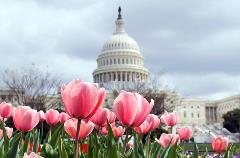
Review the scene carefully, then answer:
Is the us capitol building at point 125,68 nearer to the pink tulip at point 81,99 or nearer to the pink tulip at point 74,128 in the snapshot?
the pink tulip at point 74,128

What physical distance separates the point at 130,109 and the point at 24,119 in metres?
0.68

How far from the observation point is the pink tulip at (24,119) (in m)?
2.18

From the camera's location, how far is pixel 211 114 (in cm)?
11262

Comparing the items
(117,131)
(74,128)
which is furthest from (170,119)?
(74,128)

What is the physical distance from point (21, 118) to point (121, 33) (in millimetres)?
97155

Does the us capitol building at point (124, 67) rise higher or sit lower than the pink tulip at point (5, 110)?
higher

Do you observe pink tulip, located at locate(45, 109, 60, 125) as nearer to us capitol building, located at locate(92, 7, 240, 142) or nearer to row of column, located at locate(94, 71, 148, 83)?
us capitol building, located at locate(92, 7, 240, 142)

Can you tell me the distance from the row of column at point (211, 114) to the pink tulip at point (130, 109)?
111m

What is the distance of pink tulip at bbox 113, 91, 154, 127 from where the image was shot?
1.81 metres

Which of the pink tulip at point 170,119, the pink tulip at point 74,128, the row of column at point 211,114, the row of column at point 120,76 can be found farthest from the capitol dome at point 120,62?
the pink tulip at point 74,128

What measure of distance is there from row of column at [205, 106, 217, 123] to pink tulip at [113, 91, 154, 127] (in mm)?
111116

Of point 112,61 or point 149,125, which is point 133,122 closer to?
point 149,125

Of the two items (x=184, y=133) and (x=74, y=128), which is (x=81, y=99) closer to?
(x=74, y=128)

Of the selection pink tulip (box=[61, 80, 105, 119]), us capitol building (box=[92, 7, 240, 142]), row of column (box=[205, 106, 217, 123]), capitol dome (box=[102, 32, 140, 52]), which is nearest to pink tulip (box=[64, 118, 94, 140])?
pink tulip (box=[61, 80, 105, 119])
